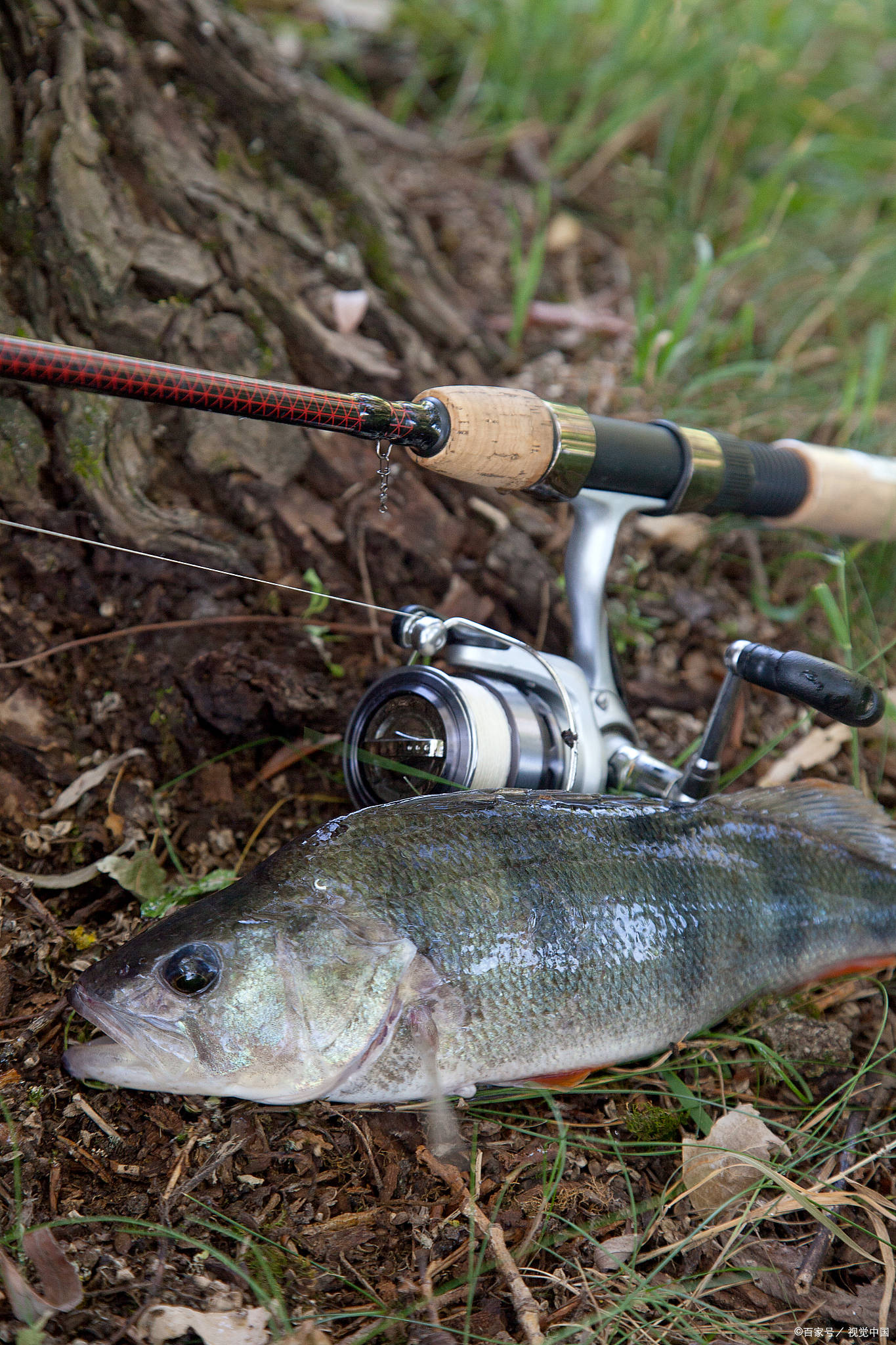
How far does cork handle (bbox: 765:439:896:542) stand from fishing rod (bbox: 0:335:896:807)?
0.34ft

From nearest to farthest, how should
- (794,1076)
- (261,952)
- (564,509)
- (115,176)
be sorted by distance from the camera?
(261,952), (794,1076), (115,176), (564,509)

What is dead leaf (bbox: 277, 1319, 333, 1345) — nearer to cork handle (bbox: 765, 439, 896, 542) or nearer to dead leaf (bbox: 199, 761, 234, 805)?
dead leaf (bbox: 199, 761, 234, 805)

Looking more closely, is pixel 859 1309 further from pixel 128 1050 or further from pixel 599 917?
pixel 128 1050

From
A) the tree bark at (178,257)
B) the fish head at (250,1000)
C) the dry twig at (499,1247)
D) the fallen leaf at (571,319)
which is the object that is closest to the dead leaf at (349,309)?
the tree bark at (178,257)

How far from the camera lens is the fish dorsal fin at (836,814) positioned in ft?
8.71

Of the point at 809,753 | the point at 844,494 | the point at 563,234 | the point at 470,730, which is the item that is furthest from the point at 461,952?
the point at 563,234

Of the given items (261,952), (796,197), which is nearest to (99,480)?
(261,952)

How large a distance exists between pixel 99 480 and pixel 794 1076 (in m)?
2.52

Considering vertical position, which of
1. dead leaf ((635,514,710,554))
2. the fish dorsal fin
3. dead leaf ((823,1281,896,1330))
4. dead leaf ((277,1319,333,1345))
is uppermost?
dead leaf ((635,514,710,554))

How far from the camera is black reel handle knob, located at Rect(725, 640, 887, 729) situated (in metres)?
2.32

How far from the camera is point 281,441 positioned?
3.07 meters

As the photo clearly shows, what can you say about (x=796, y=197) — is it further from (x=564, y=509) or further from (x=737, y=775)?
(x=737, y=775)

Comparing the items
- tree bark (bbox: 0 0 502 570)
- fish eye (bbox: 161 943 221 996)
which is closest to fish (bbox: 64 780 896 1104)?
fish eye (bbox: 161 943 221 996)

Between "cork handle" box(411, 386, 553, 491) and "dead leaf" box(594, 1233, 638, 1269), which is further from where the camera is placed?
"cork handle" box(411, 386, 553, 491)
